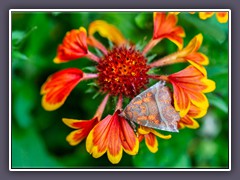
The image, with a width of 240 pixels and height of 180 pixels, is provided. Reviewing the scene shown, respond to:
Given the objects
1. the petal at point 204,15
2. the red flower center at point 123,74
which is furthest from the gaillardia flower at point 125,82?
the petal at point 204,15

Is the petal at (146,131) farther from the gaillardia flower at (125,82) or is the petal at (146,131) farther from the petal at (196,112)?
the petal at (196,112)

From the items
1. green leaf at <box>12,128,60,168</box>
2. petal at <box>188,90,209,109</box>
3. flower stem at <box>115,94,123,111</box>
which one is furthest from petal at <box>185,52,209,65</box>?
green leaf at <box>12,128,60,168</box>

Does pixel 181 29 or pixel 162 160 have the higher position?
pixel 181 29

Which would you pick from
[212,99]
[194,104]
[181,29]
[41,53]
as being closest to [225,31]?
[181,29]

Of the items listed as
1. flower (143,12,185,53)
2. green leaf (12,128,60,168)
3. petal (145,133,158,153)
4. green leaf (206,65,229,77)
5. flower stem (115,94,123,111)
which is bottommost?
green leaf (12,128,60,168)

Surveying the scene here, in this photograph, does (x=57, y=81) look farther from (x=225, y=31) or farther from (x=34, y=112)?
(x=225, y=31)

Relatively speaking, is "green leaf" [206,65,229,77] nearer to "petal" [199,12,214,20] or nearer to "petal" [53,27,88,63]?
"petal" [199,12,214,20]

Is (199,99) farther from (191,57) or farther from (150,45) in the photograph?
(150,45)

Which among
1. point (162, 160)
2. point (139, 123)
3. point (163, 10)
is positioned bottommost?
point (162, 160)
